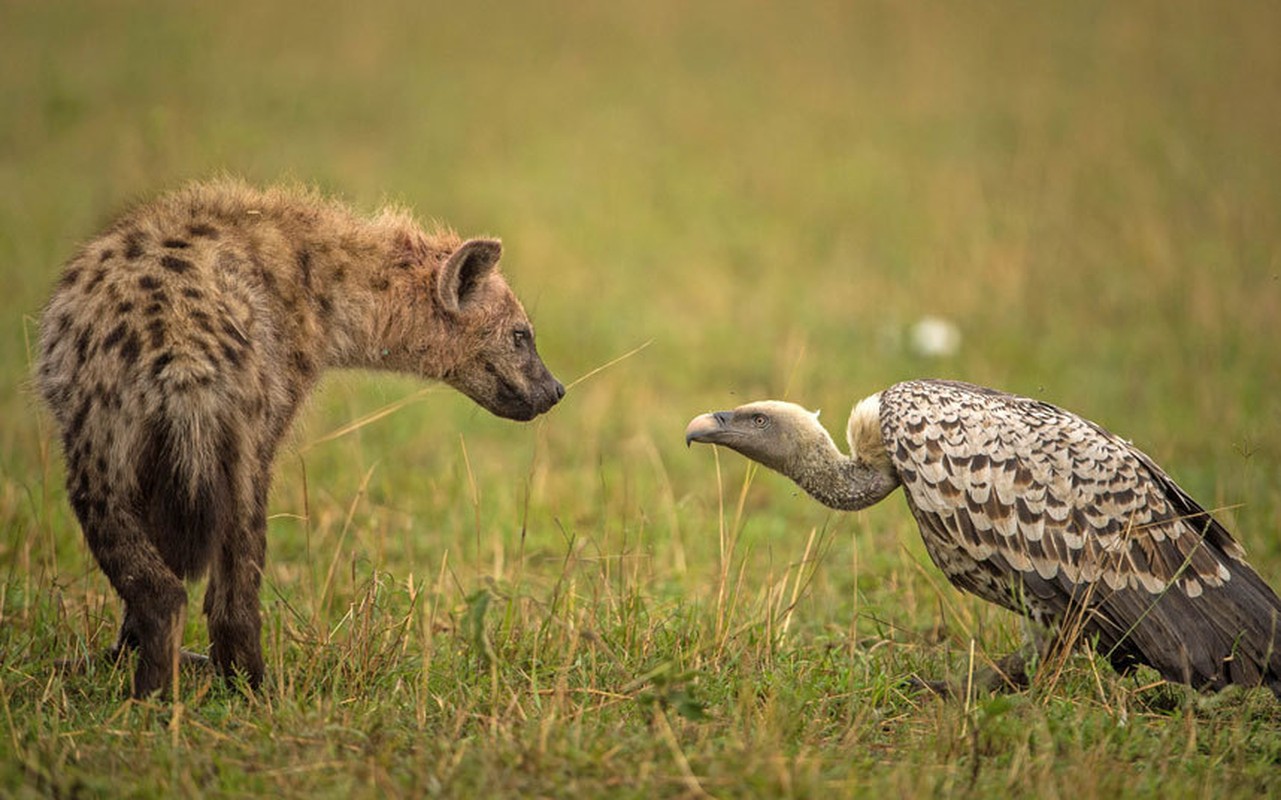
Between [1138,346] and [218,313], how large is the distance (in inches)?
318

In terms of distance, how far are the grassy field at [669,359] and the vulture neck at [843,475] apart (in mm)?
262

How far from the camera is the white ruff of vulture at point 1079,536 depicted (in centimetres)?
525

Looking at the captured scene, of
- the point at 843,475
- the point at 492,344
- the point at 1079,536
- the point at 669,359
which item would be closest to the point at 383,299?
the point at 492,344

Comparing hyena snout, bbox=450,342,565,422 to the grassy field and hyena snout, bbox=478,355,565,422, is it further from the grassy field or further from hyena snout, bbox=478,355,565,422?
the grassy field

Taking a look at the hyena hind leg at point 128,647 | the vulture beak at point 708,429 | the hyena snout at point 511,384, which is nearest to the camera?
the hyena hind leg at point 128,647

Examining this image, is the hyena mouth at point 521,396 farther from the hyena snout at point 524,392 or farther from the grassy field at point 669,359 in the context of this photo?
the grassy field at point 669,359

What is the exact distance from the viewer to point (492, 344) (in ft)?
20.3

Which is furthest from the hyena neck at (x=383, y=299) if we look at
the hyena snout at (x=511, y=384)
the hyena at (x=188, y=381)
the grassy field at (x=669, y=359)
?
the grassy field at (x=669, y=359)

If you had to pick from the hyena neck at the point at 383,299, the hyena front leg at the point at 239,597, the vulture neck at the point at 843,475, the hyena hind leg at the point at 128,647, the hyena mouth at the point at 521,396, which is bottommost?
the hyena hind leg at the point at 128,647

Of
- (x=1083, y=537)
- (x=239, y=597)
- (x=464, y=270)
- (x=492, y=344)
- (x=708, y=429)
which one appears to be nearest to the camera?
(x=239, y=597)

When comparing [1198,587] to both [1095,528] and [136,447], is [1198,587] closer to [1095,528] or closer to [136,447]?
[1095,528]

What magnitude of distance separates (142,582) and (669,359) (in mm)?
6492

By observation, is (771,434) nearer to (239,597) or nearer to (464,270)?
(464,270)

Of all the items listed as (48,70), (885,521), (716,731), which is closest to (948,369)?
(885,521)
